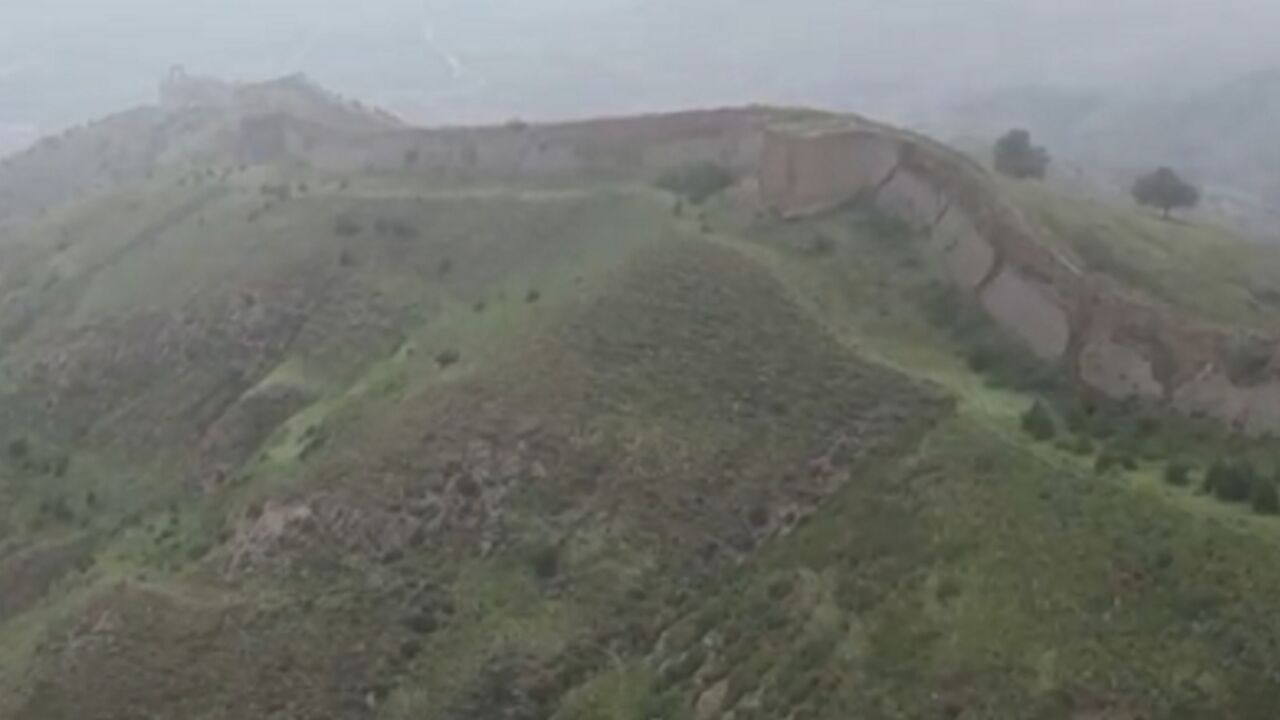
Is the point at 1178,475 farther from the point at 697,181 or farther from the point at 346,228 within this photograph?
the point at 346,228

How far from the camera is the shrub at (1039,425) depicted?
34281mm

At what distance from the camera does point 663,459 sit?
3725 cm

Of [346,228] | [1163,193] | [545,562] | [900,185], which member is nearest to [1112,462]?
[545,562]

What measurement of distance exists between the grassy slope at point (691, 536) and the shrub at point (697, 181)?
1.20 metres

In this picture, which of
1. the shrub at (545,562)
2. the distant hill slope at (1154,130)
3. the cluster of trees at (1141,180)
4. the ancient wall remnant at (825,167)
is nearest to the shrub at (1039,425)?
the shrub at (545,562)

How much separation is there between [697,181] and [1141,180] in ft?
81.8

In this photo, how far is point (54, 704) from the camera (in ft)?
113

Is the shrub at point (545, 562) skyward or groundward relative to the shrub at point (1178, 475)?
groundward

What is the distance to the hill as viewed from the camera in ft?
97.0

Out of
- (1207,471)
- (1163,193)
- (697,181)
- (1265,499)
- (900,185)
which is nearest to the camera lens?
(1265,499)

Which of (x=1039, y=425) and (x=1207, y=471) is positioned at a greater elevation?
(x=1039, y=425)

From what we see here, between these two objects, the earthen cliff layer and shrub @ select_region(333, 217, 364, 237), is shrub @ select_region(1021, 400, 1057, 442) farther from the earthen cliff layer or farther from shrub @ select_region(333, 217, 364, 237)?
shrub @ select_region(333, 217, 364, 237)

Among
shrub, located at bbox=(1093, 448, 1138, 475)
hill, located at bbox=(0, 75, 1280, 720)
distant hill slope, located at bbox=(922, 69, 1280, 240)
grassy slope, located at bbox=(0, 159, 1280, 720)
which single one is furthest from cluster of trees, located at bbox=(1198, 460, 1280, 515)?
distant hill slope, located at bbox=(922, 69, 1280, 240)

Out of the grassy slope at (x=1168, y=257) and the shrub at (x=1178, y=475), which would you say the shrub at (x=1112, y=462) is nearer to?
the shrub at (x=1178, y=475)
